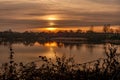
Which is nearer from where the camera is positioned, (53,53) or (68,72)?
(68,72)

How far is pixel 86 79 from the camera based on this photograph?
5996 millimetres

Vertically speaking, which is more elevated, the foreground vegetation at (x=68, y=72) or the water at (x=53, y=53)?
the foreground vegetation at (x=68, y=72)

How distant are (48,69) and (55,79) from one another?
33cm

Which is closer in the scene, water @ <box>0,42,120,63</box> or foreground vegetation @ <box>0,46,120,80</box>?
foreground vegetation @ <box>0,46,120,80</box>

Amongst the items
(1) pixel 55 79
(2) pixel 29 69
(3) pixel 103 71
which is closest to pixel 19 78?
(2) pixel 29 69

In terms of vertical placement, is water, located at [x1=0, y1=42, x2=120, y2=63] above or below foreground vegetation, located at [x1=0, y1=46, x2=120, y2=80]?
below

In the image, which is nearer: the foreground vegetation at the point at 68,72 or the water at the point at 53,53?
the foreground vegetation at the point at 68,72

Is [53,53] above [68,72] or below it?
below

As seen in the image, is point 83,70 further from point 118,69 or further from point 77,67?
point 118,69

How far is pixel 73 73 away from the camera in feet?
20.2

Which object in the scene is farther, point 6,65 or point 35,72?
point 6,65

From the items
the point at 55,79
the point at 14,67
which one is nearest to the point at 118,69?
the point at 55,79

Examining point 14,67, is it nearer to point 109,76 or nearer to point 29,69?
point 29,69

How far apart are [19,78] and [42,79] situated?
0.44 m
